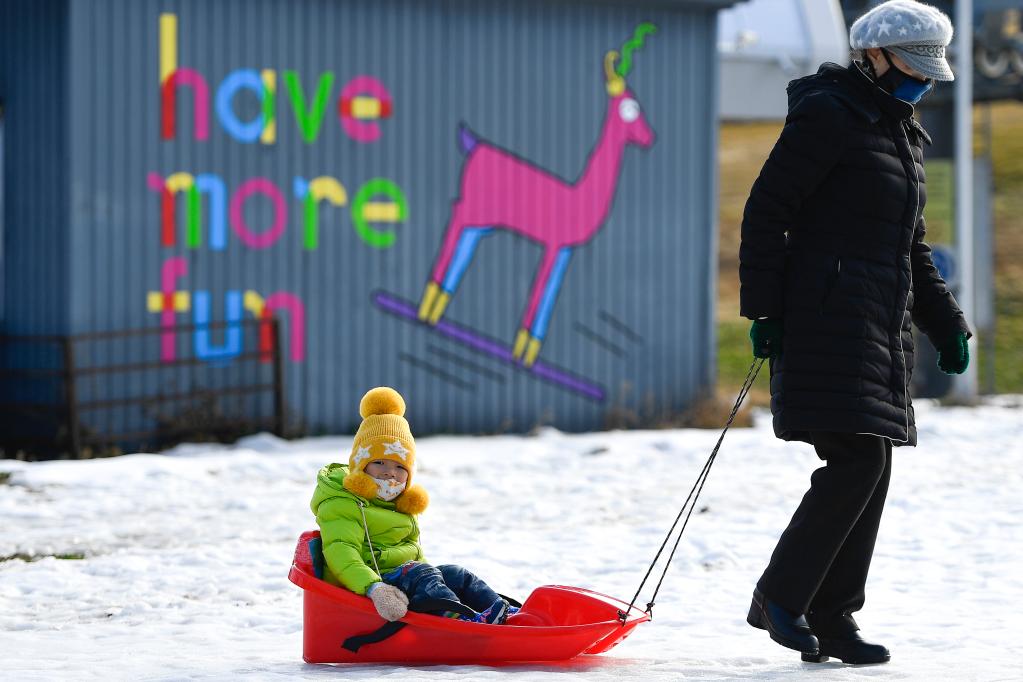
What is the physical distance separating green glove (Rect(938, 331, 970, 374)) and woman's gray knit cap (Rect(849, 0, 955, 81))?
0.84m

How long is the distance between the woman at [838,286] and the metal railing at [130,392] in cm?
717

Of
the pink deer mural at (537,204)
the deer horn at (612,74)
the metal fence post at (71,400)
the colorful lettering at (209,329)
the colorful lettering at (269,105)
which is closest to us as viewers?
the metal fence post at (71,400)

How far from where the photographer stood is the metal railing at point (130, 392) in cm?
1095

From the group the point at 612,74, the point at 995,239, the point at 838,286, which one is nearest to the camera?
the point at 838,286

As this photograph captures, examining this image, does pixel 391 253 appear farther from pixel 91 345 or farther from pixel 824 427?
pixel 824 427

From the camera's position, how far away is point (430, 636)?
4645 mm

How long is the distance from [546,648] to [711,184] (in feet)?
29.8

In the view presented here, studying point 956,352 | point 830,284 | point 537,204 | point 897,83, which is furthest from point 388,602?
point 537,204

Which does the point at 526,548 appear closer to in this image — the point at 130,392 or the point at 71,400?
the point at 71,400

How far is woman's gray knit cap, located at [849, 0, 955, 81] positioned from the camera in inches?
178

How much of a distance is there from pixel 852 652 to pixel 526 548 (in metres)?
2.74

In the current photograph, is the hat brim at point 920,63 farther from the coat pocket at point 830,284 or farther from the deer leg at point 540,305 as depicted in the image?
the deer leg at point 540,305

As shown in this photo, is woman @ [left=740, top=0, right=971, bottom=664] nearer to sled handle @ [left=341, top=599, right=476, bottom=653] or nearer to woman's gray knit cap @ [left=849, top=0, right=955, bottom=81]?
woman's gray knit cap @ [left=849, top=0, right=955, bottom=81]

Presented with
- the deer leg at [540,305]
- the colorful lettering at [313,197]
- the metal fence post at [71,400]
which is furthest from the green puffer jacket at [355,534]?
the deer leg at [540,305]
